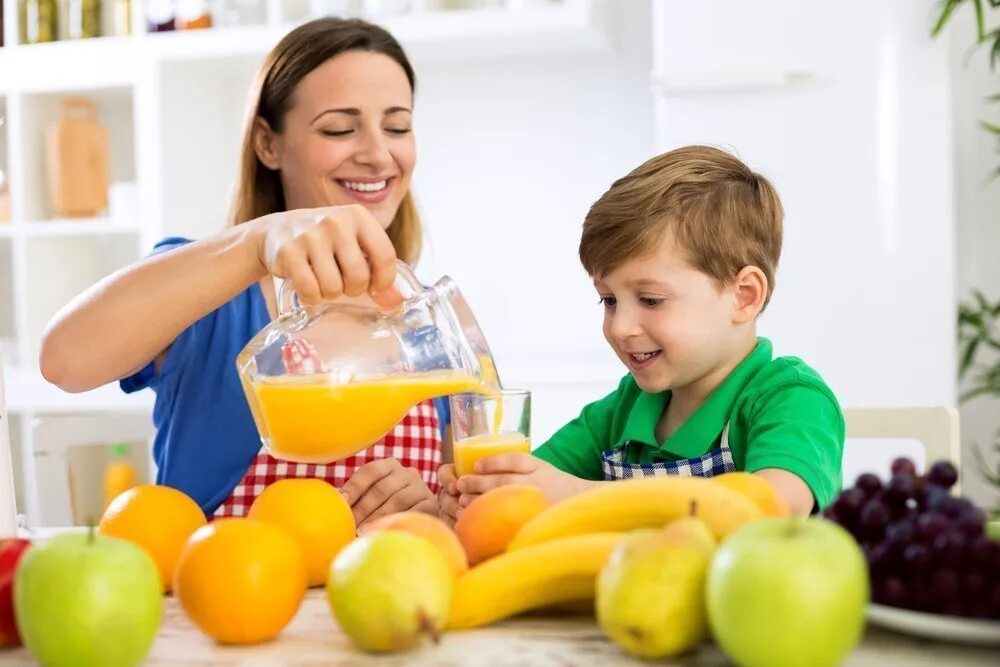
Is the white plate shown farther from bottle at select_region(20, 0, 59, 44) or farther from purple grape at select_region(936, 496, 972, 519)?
bottle at select_region(20, 0, 59, 44)

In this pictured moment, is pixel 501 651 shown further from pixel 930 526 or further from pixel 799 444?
pixel 799 444

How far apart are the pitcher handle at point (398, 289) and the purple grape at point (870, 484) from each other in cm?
42

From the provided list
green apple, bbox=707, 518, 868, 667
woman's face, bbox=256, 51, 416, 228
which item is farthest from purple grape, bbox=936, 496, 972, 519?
woman's face, bbox=256, 51, 416, 228

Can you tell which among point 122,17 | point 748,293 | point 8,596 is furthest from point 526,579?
point 122,17

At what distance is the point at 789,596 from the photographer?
0.53 meters

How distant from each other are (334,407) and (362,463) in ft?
1.73

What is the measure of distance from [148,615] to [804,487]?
25.1 inches

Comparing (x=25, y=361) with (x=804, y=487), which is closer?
(x=804, y=487)

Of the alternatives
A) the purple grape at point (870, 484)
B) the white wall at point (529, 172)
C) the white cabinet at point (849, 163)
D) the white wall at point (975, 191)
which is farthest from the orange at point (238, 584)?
the white wall at point (975, 191)

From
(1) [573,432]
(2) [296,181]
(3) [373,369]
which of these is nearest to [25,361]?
(2) [296,181]

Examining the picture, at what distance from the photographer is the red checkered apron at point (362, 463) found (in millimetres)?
1440

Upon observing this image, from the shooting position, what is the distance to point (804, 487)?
3.40 feet

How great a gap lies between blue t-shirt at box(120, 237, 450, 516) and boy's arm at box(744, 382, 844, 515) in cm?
67

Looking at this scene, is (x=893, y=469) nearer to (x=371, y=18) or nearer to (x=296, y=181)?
(x=296, y=181)
